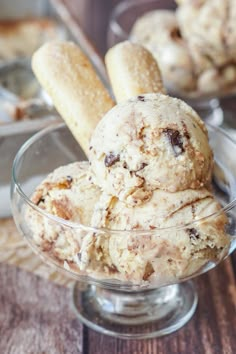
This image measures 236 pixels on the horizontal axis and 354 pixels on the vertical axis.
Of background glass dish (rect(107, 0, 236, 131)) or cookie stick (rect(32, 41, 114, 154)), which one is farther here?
background glass dish (rect(107, 0, 236, 131))

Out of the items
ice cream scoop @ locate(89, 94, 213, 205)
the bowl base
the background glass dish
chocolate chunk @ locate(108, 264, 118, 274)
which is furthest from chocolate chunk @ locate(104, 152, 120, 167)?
the background glass dish

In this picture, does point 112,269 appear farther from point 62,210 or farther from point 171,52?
point 171,52

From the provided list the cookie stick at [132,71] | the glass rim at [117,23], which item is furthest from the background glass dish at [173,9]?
the cookie stick at [132,71]

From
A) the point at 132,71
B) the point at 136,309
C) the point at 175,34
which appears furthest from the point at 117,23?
the point at 136,309

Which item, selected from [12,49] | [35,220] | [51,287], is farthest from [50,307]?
[12,49]

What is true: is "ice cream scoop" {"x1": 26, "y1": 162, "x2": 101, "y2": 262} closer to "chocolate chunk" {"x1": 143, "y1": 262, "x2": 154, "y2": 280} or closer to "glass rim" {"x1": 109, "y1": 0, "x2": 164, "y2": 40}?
"chocolate chunk" {"x1": 143, "y1": 262, "x2": 154, "y2": 280}

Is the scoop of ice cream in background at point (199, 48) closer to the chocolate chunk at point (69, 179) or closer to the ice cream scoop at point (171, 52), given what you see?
the ice cream scoop at point (171, 52)

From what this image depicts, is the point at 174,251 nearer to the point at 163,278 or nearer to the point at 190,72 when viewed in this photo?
the point at 163,278
